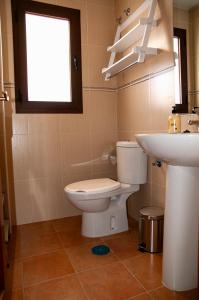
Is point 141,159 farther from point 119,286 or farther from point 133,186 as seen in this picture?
point 119,286

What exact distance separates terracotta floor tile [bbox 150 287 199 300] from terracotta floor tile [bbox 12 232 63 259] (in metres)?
0.80

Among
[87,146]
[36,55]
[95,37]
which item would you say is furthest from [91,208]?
[95,37]

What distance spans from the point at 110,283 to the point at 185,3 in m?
1.77

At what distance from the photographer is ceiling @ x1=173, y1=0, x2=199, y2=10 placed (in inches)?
55.1

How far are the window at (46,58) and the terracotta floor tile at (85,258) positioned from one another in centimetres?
125

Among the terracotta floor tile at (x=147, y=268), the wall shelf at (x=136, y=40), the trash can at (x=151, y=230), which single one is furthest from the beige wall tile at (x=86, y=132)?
the terracotta floor tile at (x=147, y=268)

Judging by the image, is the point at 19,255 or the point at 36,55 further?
the point at 36,55

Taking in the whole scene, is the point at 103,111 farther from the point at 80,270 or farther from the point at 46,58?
the point at 80,270

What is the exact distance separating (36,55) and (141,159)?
1372 mm

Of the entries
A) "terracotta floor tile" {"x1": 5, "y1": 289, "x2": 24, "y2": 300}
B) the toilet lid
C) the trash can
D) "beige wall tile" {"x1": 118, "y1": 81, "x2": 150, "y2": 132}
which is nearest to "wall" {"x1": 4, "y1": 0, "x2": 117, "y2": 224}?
"beige wall tile" {"x1": 118, "y1": 81, "x2": 150, "y2": 132}

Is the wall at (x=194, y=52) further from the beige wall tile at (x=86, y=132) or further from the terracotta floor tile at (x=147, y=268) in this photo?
the terracotta floor tile at (x=147, y=268)

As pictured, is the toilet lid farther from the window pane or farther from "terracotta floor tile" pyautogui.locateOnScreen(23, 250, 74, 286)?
the window pane

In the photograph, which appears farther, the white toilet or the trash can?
the white toilet

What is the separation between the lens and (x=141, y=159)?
1877mm
